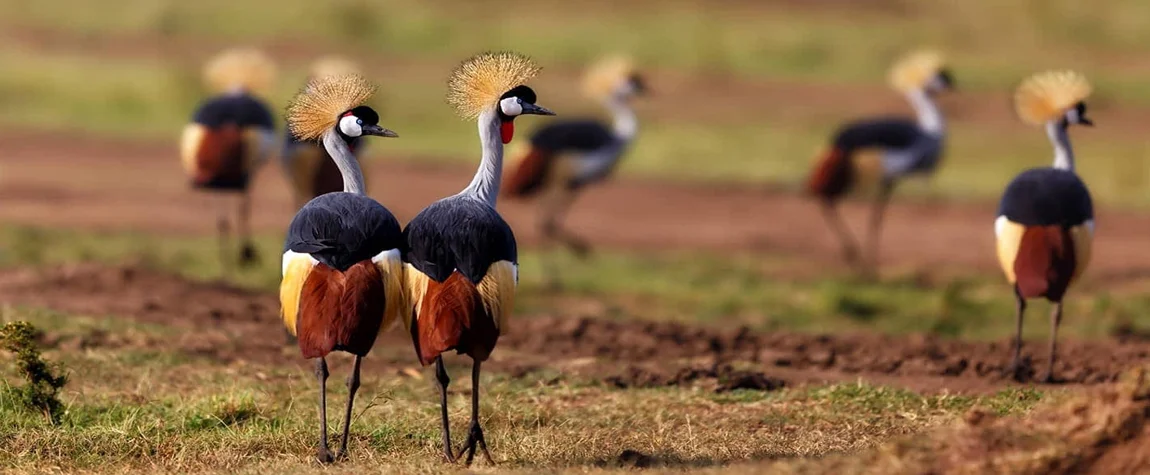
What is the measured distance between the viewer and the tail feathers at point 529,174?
15305mm

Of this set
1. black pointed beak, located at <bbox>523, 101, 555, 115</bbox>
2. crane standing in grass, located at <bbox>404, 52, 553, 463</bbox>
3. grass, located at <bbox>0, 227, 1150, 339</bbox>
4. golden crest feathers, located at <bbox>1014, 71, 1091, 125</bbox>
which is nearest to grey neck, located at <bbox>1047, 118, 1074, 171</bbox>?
golden crest feathers, located at <bbox>1014, 71, 1091, 125</bbox>

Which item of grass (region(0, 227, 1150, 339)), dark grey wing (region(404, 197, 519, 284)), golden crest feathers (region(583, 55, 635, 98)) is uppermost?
golden crest feathers (region(583, 55, 635, 98))

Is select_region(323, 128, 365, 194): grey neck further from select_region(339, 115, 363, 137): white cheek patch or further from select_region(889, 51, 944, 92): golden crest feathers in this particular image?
select_region(889, 51, 944, 92): golden crest feathers

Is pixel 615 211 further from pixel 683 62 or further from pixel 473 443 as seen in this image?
pixel 473 443

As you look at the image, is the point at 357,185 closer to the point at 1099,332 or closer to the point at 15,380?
the point at 15,380

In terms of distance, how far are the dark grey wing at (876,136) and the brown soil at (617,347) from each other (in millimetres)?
5023

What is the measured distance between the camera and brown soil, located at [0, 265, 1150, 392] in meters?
9.14

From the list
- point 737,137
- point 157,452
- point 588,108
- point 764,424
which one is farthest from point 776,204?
Answer: point 157,452

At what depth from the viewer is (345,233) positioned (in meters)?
6.74

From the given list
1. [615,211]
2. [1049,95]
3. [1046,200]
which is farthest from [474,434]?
[615,211]

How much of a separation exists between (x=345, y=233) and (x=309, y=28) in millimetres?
24109

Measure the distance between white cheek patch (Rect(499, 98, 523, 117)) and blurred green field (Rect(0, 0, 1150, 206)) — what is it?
42.2 ft

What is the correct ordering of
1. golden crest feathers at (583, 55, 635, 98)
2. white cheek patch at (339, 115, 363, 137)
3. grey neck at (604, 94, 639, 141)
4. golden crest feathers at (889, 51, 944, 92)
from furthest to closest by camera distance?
golden crest feathers at (583, 55, 635, 98), golden crest feathers at (889, 51, 944, 92), grey neck at (604, 94, 639, 141), white cheek patch at (339, 115, 363, 137)

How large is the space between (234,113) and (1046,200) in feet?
23.6
